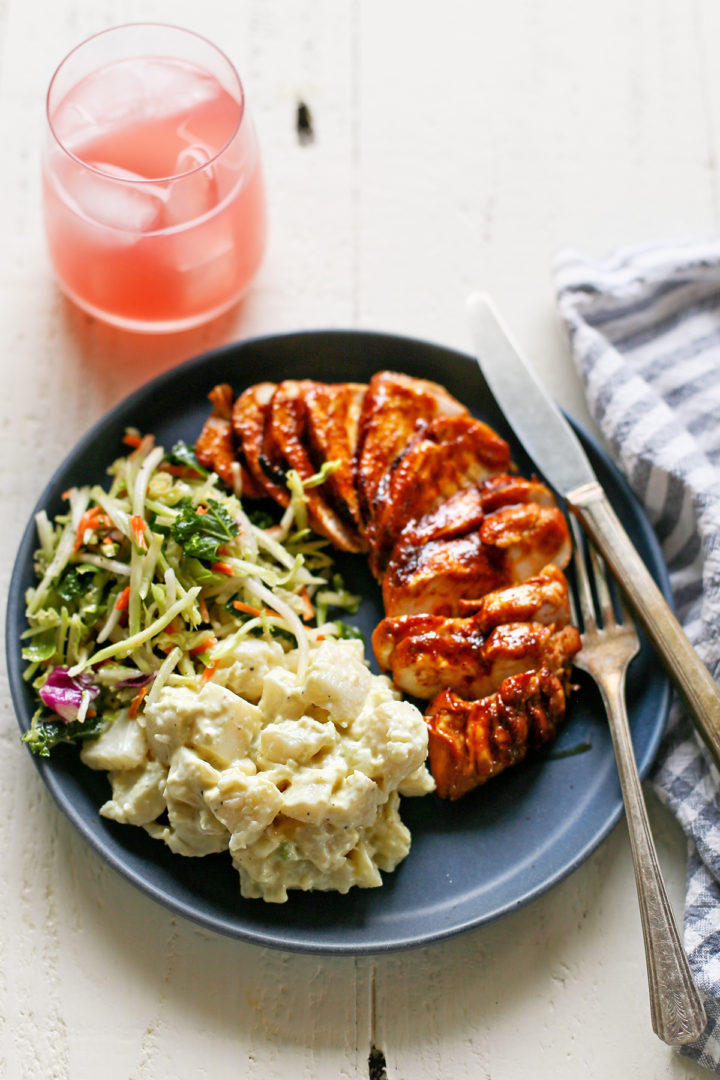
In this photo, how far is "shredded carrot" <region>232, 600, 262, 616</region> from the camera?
3346 mm

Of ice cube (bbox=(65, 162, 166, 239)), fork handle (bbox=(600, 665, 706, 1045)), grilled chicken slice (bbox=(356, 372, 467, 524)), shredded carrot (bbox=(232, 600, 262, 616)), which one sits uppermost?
ice cube (bbox=(65, 162, 166, 239))

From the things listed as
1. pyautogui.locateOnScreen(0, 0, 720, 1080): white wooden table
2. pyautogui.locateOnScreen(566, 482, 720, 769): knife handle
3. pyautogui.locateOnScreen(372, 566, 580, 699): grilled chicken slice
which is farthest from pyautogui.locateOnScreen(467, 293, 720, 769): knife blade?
pyautogui.locateOnScreen(0, 0, 720, 1080): white wooden table

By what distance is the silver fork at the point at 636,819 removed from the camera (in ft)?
9.77

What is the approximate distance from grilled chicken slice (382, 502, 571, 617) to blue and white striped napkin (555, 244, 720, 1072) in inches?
21.7

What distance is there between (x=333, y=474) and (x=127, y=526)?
0.74 metres

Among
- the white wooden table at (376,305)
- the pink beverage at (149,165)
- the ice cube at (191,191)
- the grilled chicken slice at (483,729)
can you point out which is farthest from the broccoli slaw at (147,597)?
the ice cube at (191,191)

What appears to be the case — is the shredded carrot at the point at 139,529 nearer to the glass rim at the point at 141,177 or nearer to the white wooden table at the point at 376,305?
the white wooden table at the point at 376,305

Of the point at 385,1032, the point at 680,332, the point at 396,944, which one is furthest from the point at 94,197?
the point at 385,1032

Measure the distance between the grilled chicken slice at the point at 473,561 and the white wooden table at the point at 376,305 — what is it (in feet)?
2.83

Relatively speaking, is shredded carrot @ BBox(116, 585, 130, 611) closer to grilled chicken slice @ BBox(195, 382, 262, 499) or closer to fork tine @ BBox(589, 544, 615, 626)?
grilled chicken slice @ BBox(195, 382, 262, 499)

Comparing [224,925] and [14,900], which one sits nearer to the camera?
[224,925]

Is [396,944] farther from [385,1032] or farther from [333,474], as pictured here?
[333,474]

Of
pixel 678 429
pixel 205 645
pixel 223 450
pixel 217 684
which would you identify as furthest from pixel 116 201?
pixel 678 429

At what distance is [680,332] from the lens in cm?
410
